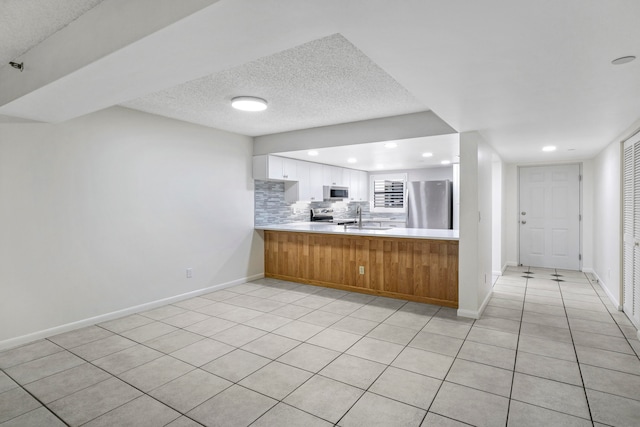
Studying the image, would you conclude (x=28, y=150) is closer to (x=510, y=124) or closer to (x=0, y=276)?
(x=0, y=276)

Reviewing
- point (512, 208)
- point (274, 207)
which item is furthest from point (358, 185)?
point (512, 208)

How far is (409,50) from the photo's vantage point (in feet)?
5.74

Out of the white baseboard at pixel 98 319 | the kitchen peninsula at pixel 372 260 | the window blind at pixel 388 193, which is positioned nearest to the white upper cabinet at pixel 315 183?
the kitchen peninsula at pixel 372 260

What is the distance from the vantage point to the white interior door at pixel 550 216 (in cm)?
625

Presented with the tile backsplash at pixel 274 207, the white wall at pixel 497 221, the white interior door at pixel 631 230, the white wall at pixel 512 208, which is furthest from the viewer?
the white wall at pixel 512 208

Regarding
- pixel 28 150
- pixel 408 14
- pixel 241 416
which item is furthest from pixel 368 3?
pixel 28 150

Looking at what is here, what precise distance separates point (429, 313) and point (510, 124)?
218cm

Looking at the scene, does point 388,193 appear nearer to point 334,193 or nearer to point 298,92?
point 334,193

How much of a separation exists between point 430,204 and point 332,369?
17.5 feet

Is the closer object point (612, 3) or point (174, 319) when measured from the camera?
point (612, 3)

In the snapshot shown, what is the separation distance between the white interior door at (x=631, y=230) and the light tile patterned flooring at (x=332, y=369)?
0.78 feet

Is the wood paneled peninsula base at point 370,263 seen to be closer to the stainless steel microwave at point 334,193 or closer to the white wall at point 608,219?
the stainless steel microwave at point 334,193

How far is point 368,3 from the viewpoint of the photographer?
1.31 metres

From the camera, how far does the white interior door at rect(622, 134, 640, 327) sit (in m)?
3.29
